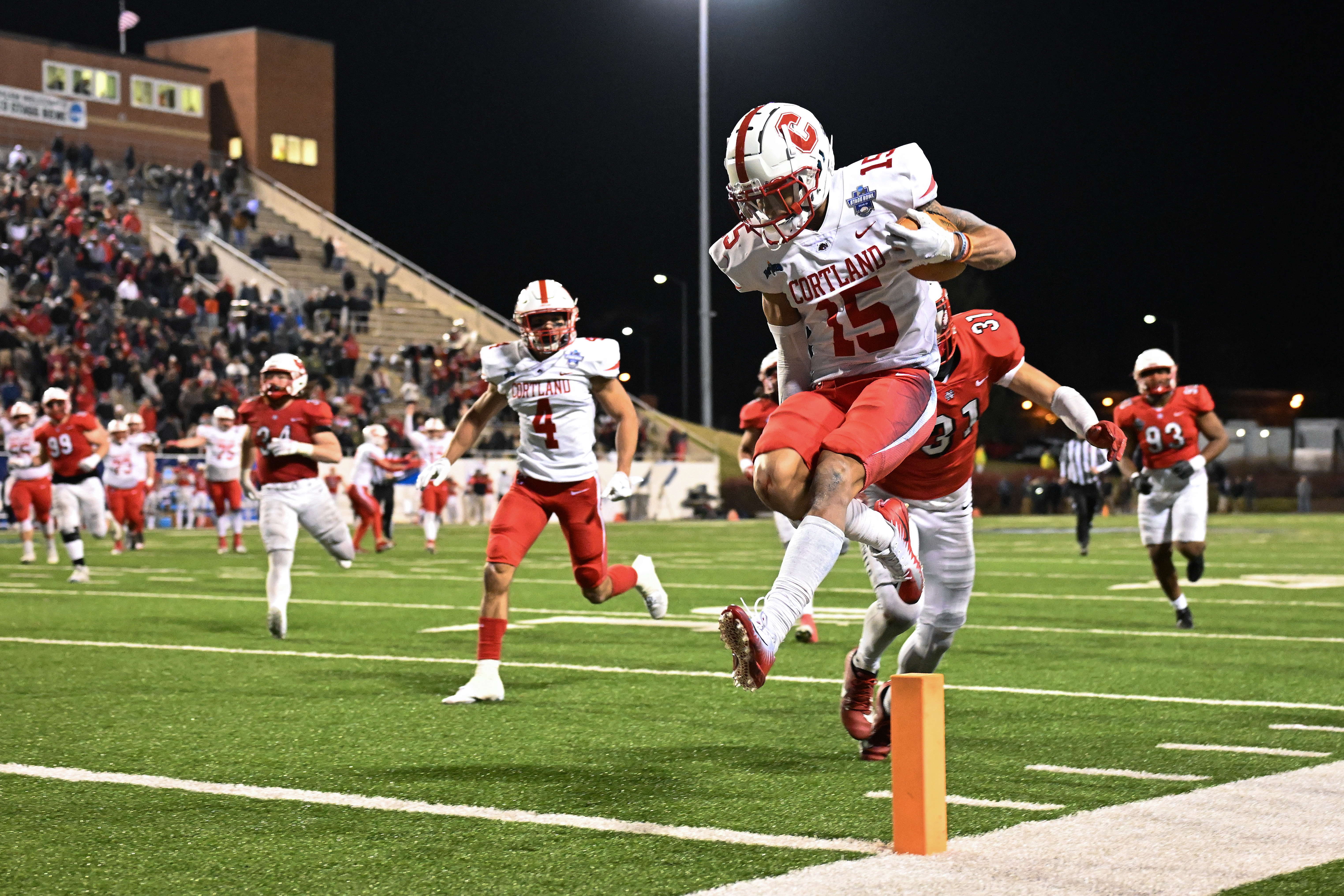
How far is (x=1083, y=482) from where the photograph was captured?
65.8 ft

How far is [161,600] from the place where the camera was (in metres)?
12.3

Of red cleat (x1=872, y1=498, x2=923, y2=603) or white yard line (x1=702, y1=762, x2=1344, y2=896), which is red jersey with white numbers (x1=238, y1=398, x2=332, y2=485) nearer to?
red cleat (x1=872, y1=498, x2=923, y2=603)

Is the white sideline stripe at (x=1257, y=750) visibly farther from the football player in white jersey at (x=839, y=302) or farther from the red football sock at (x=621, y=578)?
the red football sock at (x=621, y=578)

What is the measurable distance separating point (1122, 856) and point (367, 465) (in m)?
18.0

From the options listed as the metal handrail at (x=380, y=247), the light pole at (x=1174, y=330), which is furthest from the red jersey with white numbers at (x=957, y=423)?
the light pole at (x=1174, y=330)

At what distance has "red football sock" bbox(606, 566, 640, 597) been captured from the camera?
7801mm

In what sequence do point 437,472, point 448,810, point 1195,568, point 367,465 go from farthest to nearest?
point 367,465, point 1195,568, point 437,472, point 448,810

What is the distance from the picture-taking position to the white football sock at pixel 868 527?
14.7 ft

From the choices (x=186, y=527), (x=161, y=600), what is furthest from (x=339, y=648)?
(x=186, y=527)

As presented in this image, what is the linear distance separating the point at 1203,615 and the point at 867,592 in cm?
311

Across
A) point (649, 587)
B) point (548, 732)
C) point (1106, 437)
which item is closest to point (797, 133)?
point (1106, 437)

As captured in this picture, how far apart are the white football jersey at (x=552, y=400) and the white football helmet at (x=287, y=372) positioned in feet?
7.56

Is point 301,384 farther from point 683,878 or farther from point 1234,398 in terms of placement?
point 1234,398

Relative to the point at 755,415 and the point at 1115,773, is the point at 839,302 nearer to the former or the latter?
the point at 1115,773
